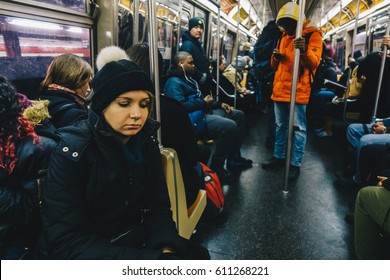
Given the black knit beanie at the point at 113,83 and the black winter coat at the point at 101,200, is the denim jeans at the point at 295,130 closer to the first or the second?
the black winter coat at the point at 101,200

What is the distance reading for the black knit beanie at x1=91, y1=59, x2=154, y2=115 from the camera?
1.18 meters

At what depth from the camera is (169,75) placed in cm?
316

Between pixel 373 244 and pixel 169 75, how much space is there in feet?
7.64

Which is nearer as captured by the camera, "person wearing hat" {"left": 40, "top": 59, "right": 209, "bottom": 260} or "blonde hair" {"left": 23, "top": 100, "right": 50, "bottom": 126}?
"person wearing hat" {"left": 40, "top": 59, "right": 209, "bottom": 260}

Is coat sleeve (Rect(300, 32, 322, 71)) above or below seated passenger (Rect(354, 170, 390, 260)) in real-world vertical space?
above

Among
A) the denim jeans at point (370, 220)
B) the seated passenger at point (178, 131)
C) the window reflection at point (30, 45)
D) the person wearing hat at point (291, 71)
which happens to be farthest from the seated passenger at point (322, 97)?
the window reflection at point (30, 45)

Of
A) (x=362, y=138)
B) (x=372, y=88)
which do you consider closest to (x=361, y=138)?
(x=362, y=138)

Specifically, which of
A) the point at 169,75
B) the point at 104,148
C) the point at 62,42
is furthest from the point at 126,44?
the point at 104,148

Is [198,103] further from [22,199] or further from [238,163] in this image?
[22,199]

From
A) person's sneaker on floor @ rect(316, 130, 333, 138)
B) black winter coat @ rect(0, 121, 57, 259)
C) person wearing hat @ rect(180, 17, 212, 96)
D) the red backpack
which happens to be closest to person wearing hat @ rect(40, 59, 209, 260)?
black winter coat @ rect(0, 121, 57, 259)

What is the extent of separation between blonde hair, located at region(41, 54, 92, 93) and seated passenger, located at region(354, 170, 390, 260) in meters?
1.99

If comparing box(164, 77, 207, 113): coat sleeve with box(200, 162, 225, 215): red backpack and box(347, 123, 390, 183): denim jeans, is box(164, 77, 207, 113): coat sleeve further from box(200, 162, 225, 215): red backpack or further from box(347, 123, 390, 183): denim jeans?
box(347, 123, 390, 183): denim jeans

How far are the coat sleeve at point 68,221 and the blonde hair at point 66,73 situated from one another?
107cm
